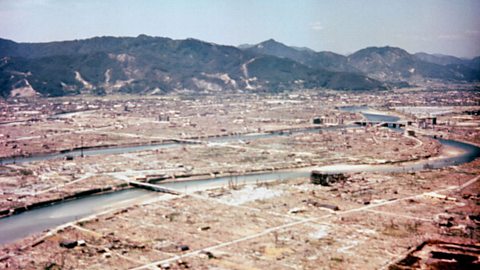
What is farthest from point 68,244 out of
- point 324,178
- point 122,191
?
point 324,178

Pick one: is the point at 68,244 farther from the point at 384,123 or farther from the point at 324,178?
the point at 384,123

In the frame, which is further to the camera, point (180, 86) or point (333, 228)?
point (180, 86)

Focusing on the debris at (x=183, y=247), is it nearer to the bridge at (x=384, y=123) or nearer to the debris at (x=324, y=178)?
the debris at (x=324, y=178)

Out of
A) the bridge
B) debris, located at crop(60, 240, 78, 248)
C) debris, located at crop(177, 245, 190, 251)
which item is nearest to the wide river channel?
debris, located at crop(60, 240, 78, 248)

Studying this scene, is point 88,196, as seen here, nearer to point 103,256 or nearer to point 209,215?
point 209,215

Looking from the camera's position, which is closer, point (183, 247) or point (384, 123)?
point (183, 247)

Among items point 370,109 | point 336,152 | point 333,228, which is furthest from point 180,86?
point 333,228

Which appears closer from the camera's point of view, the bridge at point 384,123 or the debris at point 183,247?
the debris at point 183,247

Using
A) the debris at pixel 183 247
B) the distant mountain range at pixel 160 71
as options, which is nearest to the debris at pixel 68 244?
the debris at pixel 183 247
